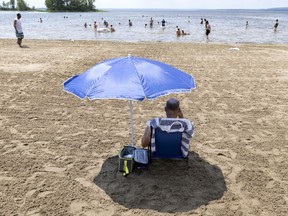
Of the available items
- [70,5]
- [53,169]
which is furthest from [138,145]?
[70,5]

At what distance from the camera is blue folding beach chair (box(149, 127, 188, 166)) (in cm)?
490

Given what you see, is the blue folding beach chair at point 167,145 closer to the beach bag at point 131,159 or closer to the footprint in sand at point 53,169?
the beach bag at point 131,159

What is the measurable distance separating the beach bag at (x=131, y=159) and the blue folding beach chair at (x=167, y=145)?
247 millimetres

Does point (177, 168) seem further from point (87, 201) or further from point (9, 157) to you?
point (9, 157)

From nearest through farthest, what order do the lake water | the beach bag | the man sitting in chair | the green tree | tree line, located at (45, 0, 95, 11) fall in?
1. the man sitting in chair
2. the beach bag
3. the lake water
4. tree line, located at (45, 0, 95, 11)
5. the green tree

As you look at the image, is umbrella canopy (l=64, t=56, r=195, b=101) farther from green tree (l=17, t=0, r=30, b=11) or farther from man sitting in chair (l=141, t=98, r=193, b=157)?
green tree (l=17, t=0, r=30, b=11)

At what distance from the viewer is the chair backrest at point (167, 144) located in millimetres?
4898

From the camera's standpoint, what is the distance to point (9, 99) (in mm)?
8891

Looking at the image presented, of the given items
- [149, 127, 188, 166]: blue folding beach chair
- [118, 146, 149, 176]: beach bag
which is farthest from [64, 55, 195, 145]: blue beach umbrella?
[118, 146, 149, 176]: beach bag

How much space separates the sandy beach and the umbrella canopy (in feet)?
5.17

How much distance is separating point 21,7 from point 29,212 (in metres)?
175

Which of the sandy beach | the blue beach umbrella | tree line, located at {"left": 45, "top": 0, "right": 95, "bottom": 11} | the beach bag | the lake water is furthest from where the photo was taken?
tree line, located at {"left": 45, "top": 0, "right": 95, "bottom": 11}

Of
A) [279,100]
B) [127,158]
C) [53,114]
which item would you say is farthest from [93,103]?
[279,100]

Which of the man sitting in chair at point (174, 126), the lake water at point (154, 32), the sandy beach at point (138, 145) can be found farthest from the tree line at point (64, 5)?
the man sitting in chair at point (174, 126)
